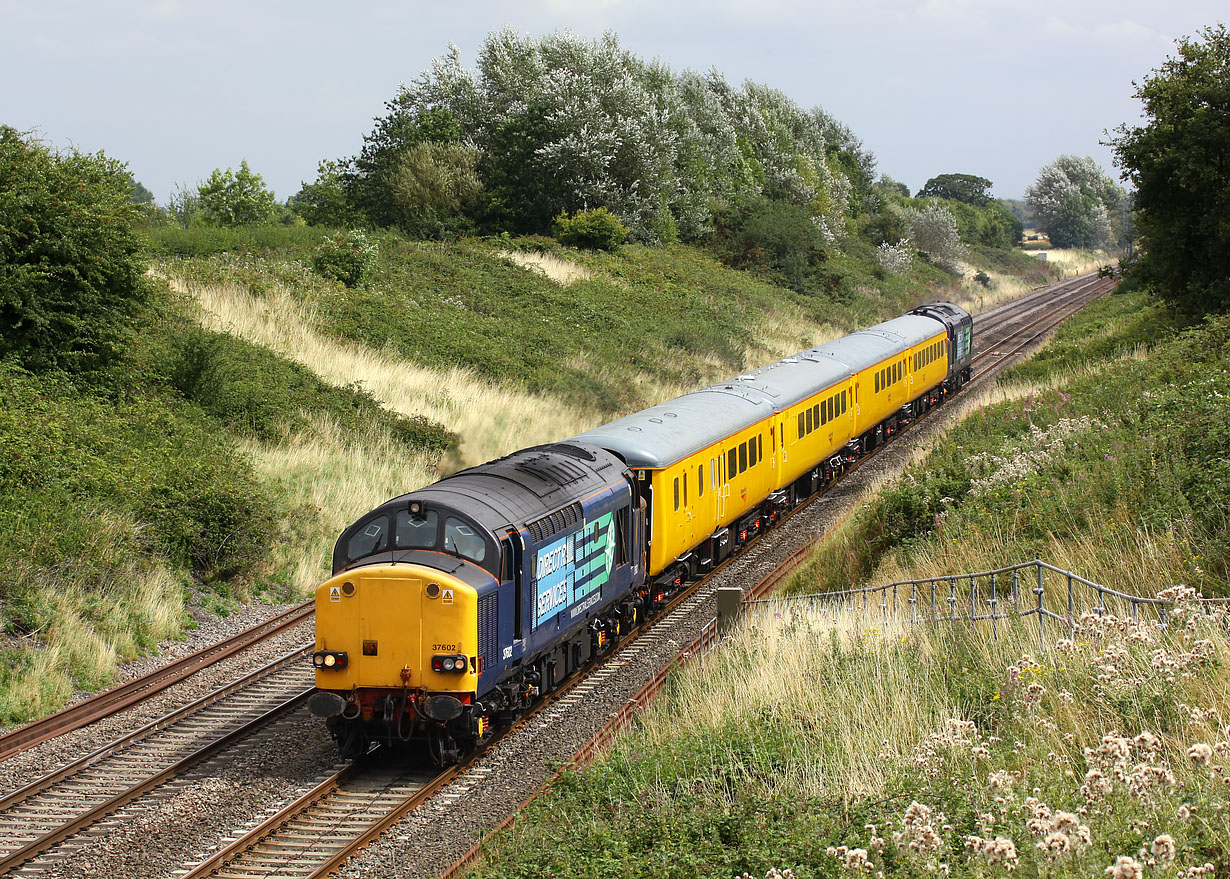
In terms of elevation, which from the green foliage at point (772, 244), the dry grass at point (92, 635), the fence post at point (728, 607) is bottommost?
the dry grass at point (92, 635)

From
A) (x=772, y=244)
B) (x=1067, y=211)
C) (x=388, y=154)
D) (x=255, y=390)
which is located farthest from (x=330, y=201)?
(x=1067, y=211)

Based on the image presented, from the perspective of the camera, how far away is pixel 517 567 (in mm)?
12742

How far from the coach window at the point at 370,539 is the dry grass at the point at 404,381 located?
14562 mm

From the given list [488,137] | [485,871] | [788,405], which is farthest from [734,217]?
[485,871]

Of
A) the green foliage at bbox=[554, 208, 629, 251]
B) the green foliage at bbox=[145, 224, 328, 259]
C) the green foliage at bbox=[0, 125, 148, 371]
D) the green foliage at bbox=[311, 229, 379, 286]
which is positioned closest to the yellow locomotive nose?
the green foliage at bbox=[0, 125, 148, 371]

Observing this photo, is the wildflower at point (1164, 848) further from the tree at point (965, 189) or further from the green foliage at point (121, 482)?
the tree at point (965, 189)

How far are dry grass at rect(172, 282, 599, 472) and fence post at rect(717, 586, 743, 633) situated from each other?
12693 millimetres

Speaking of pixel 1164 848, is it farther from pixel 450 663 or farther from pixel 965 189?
pixel 965 189

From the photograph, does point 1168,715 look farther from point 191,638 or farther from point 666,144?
point 666,144

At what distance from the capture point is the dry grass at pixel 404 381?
2816 centimetres

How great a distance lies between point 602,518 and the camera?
15.3 meters

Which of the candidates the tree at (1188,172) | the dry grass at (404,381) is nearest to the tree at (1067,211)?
the tree at (1188,172)

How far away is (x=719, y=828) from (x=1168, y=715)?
121 inches

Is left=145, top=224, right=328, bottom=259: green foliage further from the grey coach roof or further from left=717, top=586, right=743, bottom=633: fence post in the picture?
left=717, top=586, right=743, bottom=633: fence post
